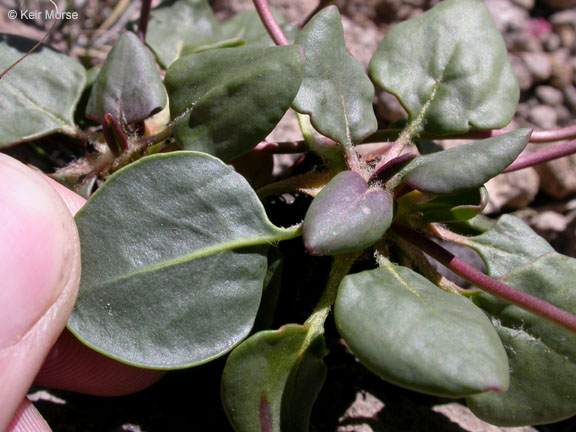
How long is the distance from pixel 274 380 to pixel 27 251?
532mm

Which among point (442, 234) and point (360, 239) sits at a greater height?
point (360, 239)

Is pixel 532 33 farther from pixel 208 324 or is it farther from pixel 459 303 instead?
pixel 208 324

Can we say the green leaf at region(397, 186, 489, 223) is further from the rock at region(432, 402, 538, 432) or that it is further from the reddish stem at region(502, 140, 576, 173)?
the rock at region(432, 402, 538, 432)

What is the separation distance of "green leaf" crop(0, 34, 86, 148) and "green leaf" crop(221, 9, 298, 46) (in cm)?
54

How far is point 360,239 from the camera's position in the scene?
1.04 meters

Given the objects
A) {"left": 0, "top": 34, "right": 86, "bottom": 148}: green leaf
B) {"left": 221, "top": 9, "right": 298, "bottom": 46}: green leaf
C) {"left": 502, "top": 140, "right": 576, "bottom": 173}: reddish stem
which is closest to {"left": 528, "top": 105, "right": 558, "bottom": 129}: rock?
{"left": 502, "top": 140, "right": 576, "bottom": 173}: reddish stem

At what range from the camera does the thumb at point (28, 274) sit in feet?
3.29

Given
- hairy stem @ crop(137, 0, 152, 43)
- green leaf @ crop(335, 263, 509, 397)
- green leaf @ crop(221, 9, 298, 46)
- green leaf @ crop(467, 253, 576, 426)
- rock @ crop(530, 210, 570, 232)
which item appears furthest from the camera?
rock @ crop(530, 210, 570, 232)

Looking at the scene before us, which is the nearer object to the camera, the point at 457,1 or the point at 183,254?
the point at 183,254

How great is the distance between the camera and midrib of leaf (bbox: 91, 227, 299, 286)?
42.7 inches

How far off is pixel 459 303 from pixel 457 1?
0.78m

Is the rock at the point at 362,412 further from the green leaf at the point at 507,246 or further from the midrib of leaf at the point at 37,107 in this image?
the midrib of leaf at the point at 37,107

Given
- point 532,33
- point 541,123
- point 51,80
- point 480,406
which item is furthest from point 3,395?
point 532,33

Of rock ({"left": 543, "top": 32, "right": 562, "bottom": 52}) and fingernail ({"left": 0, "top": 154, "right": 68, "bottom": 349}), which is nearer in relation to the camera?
fingernail ({"left": 0, "top": 154, "right": 68, "bottom": 349})
